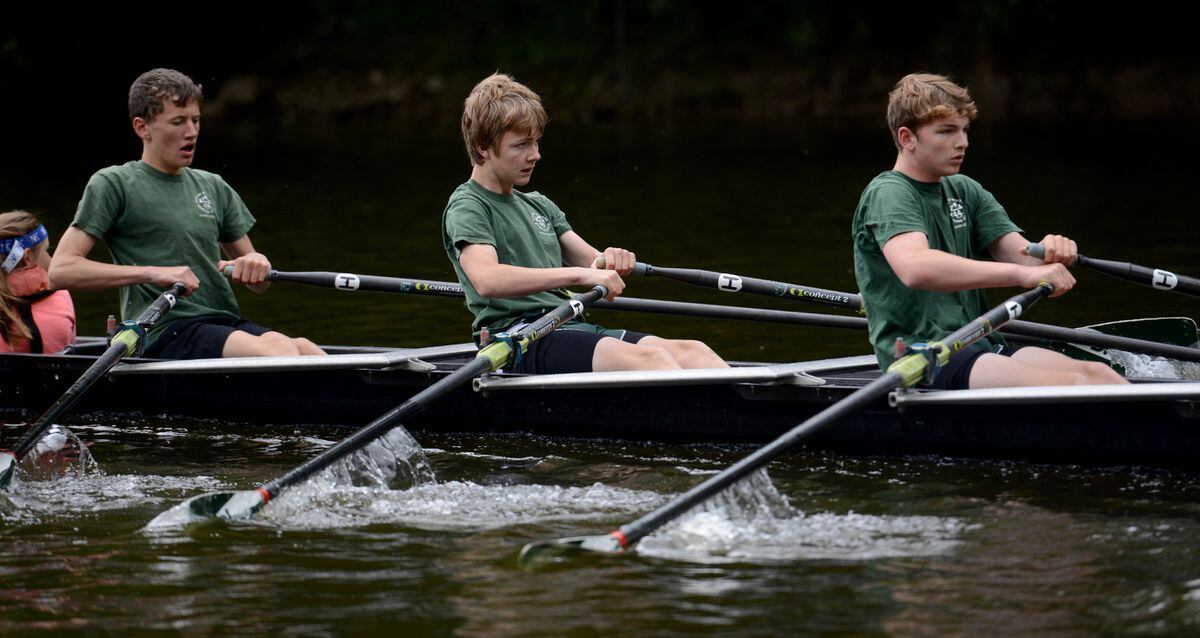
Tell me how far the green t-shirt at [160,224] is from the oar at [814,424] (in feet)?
9.99

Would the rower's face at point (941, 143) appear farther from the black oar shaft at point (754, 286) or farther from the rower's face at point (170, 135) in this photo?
the rower's face at point (170, 135)

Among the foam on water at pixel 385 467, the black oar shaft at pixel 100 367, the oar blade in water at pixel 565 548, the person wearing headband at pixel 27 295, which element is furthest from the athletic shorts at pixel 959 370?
the person wearing headband at pixel 27 295

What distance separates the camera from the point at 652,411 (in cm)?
716

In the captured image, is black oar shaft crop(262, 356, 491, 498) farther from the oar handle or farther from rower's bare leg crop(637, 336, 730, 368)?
the oar handle

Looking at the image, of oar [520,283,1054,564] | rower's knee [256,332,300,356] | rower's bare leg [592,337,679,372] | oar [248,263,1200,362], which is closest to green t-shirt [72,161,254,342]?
oar [248,263,1200,362]

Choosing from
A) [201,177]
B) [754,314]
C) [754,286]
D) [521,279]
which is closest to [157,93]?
[201,177]

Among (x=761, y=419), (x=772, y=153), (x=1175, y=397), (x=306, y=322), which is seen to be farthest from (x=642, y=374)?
(x=772, y=153)

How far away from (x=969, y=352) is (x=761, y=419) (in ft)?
3.36

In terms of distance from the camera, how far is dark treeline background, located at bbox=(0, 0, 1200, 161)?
95.4ft

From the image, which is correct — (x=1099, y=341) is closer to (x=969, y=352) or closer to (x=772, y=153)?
(x=969, y=352)

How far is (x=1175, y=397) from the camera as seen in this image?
5.82m

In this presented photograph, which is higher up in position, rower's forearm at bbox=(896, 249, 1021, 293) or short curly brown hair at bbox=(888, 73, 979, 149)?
short curly brown hair at bbox=(888, 73, 979, 149)

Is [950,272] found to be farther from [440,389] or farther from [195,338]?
[195,338]

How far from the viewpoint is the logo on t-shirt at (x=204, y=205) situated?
7855mm
